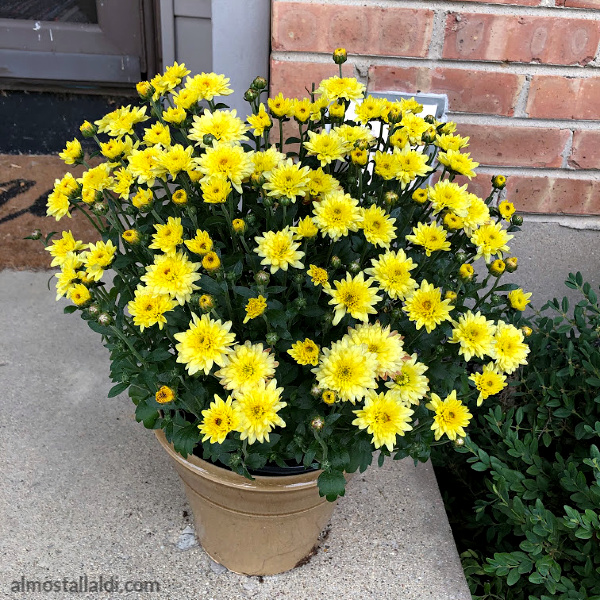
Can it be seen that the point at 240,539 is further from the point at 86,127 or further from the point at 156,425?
the point at 86,127

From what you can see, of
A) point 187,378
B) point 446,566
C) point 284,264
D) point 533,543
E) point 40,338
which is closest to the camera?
point 284,264

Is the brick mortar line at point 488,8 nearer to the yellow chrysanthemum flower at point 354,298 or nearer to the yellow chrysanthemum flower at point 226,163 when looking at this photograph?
the yellow chrysanthemum flower at point 226,163

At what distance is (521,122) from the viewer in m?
1.58

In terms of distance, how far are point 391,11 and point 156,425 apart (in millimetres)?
1111

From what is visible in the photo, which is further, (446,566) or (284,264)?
(446,566)

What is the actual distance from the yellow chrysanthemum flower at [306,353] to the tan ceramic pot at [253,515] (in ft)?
0.88

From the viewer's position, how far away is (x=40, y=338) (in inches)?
73.6

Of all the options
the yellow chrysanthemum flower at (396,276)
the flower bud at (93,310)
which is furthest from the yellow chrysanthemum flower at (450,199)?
the flower bud at (93,310)

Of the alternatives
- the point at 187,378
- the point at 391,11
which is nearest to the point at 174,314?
the point at 187,378

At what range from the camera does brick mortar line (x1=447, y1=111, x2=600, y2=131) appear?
1564mm

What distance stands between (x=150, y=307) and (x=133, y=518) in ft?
2.28

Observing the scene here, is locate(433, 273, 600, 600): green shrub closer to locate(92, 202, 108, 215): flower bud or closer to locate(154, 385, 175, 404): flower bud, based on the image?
locate(154, 385, 175, 404): flower bud


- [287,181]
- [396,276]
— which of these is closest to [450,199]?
[396,276]

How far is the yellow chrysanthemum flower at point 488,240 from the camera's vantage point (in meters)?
1.02
